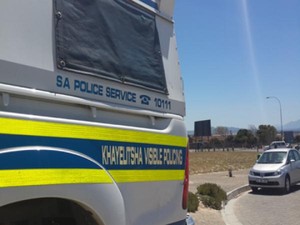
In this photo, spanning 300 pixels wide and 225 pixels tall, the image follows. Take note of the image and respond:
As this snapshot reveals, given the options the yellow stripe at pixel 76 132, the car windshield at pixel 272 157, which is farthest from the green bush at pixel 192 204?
the yellow stripe at pixel 76 132

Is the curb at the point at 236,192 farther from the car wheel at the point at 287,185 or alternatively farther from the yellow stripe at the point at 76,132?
the yellow stripe at the point at 76,132

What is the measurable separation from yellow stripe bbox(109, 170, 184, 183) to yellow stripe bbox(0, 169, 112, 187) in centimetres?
13

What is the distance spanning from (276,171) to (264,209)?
4416 millimetres

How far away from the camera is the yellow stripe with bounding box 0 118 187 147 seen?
7.44 ft

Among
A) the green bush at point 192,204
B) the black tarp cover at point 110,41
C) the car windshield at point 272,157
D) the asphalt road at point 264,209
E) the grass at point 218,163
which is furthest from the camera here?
the grass at point 218,163

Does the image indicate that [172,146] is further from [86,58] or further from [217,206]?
[217,206]

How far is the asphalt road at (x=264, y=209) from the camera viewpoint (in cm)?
1098

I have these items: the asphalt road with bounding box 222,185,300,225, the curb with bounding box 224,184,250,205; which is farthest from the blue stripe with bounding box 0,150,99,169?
the curb with bounding box 224,184,250,205

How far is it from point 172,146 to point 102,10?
1262 mm

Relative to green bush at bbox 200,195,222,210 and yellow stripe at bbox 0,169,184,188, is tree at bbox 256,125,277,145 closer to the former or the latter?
green bush at bbox 200,195,222,210

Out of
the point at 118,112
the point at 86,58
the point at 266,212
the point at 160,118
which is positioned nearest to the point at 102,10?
the point at 86,58

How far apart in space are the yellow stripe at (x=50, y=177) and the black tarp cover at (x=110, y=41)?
685 millimetres

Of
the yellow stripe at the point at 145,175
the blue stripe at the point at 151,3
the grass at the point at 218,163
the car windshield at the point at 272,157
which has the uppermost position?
the blue stripe at the point at 151,3

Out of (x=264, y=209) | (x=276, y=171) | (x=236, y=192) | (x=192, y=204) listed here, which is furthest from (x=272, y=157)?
(x=192, y=204)
